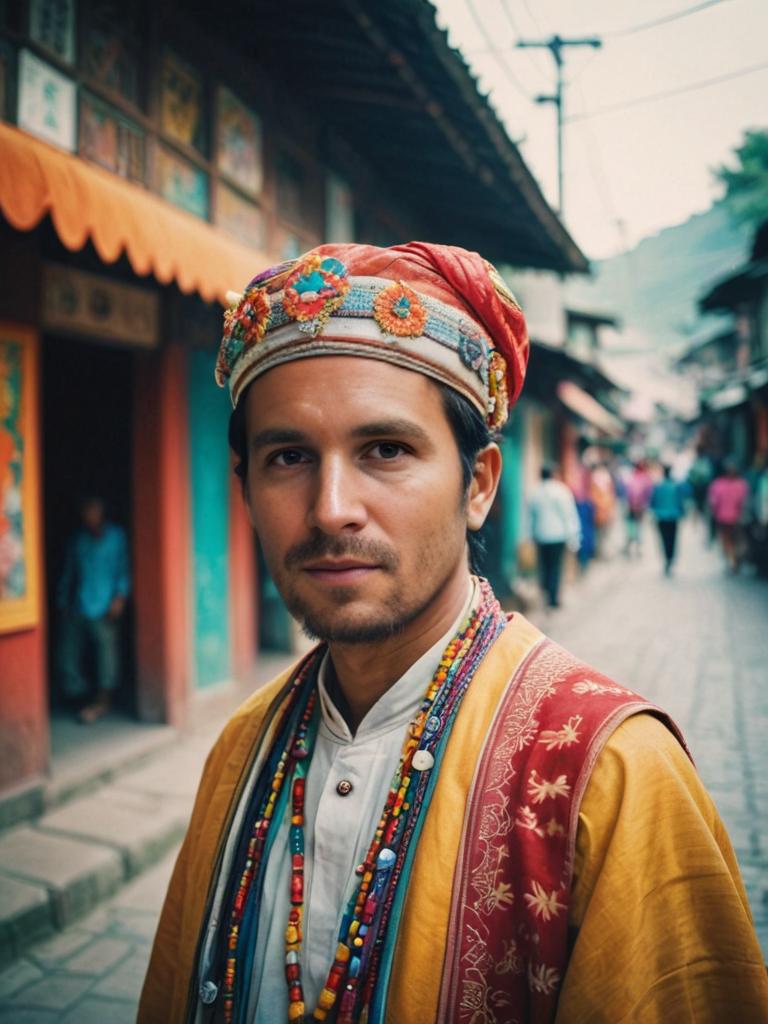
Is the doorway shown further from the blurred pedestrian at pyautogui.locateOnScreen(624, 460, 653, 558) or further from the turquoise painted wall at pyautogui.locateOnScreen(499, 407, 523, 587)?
the blurred pedestrian at pyautogui.locateOnScreen(624, 460, 653, 558)

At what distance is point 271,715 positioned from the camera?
151 cm

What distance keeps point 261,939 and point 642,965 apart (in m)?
0.65

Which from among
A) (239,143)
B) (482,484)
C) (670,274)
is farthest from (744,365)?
(482,484)

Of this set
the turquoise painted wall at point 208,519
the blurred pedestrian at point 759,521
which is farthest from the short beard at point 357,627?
the blurred pedestrian at point 759,521

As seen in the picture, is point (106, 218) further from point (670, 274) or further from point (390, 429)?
point (670, 274)

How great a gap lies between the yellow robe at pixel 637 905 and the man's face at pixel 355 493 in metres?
0.31

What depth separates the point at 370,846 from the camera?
121 cm

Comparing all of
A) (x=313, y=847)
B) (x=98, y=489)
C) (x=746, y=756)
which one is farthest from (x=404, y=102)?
(x=313, y=847)

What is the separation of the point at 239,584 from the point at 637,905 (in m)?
5.58

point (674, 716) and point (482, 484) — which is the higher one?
point (482, 484)

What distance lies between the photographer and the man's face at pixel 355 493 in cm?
119

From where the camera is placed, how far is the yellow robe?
93cm

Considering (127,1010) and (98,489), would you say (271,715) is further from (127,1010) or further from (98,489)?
(98,489)

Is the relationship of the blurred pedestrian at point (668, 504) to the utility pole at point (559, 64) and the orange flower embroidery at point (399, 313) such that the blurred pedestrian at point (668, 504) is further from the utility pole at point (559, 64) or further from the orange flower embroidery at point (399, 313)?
the orange flower embroidery at point (399, 313)
